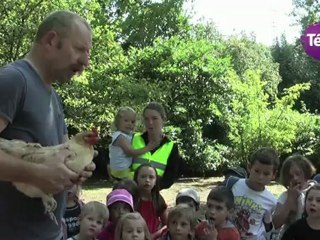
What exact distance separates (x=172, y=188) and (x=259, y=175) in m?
9.32

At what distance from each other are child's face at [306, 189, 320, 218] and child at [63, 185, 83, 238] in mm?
1901

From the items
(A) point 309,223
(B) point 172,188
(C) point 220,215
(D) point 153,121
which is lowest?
(B) point 172,188

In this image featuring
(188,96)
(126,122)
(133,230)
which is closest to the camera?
(133,230)

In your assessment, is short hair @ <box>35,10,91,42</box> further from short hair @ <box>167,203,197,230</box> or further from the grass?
the grass

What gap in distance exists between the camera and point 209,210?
4109 millimetres

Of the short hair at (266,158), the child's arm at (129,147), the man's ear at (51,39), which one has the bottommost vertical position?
the short hair at (266,158)

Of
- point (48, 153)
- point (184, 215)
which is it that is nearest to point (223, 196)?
point (184, 215)

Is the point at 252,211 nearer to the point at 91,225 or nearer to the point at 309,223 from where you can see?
the point at 309,223

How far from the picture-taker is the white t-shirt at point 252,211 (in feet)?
13.9

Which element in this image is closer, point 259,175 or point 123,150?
point 259,175

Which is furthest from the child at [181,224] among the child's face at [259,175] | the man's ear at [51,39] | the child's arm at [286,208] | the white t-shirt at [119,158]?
the man's ear at [51,39]

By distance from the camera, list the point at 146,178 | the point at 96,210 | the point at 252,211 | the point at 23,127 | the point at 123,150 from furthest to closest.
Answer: the point at 123,150 → the point at 146,178 → the point at 252,211 → the point at 96,210 → the point at 23,127

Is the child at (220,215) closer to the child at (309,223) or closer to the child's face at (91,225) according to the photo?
the child at (309,223)

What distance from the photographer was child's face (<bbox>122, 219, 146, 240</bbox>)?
374 cm
